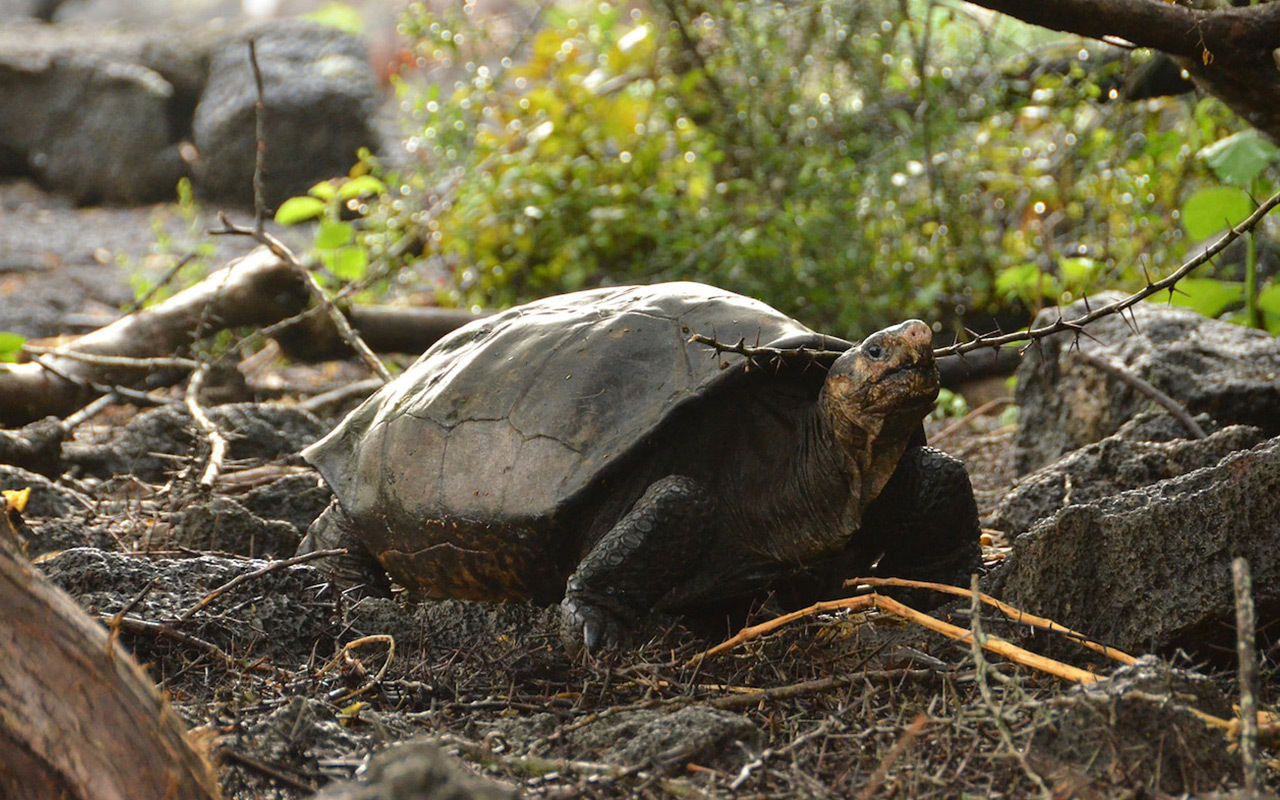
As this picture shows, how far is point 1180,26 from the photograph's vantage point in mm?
2867

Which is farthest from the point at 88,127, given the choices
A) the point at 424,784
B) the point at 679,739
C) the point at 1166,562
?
the point at 424,784

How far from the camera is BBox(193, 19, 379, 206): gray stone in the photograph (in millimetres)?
10805

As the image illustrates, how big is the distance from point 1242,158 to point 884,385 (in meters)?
2.17

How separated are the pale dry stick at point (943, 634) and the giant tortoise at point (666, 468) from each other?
295 millimetres

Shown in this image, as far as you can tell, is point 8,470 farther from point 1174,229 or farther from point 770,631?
point 1174,229

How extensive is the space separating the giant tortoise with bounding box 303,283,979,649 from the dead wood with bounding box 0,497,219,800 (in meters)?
1.08

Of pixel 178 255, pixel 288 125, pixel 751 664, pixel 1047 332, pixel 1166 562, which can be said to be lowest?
pixel 178 255

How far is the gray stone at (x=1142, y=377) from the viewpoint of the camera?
3.90 metres

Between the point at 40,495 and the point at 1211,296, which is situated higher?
the point at 1211,296

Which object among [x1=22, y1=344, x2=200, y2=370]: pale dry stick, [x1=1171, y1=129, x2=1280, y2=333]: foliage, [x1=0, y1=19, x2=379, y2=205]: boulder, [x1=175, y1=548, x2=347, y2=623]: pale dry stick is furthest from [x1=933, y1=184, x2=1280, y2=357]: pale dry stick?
[x1=0, y1=19, x2=379, y2=205]: boulder

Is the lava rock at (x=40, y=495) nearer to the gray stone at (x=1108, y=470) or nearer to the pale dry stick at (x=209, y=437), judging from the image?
the pale dry stick at (x=209, y=437)

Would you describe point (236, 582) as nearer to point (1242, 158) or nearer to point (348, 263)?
point (1242, 158)

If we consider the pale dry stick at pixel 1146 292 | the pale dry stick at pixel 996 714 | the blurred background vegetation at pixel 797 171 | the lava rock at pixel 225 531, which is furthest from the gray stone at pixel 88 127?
the pale dry stick at pixel 996 714

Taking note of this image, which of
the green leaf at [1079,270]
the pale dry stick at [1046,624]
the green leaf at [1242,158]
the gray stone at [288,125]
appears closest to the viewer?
the pale dry stick at [1046,624]
